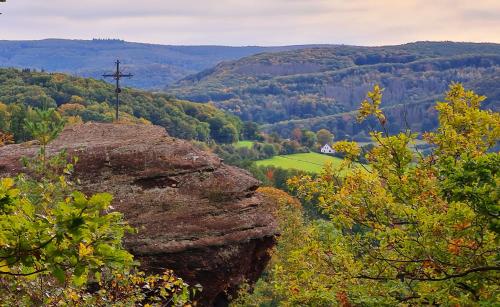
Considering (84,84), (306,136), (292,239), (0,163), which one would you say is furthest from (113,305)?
(306,136)

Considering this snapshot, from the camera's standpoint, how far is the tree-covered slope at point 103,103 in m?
103

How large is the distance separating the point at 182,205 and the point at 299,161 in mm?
103991

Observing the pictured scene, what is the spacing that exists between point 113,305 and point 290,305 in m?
4.17

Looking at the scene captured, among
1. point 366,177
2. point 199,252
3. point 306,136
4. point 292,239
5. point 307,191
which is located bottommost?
point 306,136

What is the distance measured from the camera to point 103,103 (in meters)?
110

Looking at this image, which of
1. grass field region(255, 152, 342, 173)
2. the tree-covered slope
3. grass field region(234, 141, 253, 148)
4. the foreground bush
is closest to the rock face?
the foreground bush

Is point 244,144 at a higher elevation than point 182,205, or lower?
lower

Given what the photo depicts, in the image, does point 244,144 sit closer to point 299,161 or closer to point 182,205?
point 299,161

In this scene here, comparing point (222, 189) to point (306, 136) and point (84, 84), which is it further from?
point (306, 136)

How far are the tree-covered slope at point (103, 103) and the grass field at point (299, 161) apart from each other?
781 inches

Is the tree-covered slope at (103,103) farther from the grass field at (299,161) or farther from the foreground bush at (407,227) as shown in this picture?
the foreground bush at (407,227)

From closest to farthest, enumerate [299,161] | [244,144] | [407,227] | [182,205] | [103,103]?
[407,227]
[182,205]
[103,103]
[299,161]
[244,144]

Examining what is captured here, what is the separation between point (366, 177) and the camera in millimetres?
11617

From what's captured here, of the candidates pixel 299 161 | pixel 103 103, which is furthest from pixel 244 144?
pixel 103 103
